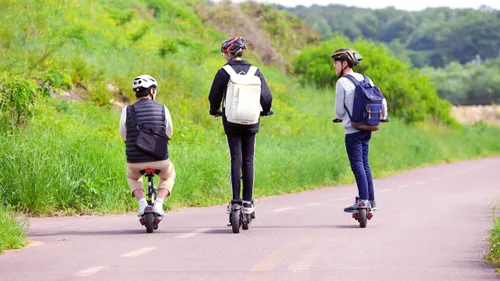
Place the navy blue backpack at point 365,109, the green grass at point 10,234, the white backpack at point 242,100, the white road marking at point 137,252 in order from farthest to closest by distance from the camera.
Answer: the navy blue backpack at point 365,109 < the white backpack at point 242,100 < the green grass at point 10,234 < the white road marking at point 137,252

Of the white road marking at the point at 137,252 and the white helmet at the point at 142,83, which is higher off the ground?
the white helmet at the point at 142,83

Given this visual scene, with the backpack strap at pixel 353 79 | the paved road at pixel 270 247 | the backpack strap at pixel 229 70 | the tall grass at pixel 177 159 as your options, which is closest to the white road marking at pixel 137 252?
the paved road at pixel 270 247

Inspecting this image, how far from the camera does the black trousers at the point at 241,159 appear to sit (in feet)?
42.3

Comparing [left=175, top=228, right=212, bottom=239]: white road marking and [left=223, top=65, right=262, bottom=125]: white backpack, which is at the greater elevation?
[left=223, top=65, right=262, bottom=125]: white backpack

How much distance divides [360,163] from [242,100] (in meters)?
1.94

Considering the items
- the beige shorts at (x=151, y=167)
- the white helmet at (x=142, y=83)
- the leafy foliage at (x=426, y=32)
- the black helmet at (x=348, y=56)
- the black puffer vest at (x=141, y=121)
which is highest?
the leafy foliage at (x=426, y=32)

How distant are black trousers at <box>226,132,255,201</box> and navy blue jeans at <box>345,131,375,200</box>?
1415 millimetres

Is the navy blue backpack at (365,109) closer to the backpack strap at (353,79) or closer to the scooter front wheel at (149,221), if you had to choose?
the backpack strap at (353,79)

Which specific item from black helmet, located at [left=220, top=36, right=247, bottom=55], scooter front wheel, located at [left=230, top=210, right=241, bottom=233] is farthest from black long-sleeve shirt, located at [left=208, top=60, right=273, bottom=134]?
scooter front wheel, located at [left=230, top=210, right=241, bottom=233]

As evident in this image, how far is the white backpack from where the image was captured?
12.6 metres

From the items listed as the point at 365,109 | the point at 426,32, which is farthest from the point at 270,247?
the point at 426,32

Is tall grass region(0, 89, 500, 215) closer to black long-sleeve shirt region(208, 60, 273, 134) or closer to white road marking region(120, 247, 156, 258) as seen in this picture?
black long-sleeve shirt region(208, 60, 273, 134)

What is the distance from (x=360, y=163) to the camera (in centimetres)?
1377

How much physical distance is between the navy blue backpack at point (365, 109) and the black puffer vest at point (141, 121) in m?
2.38
